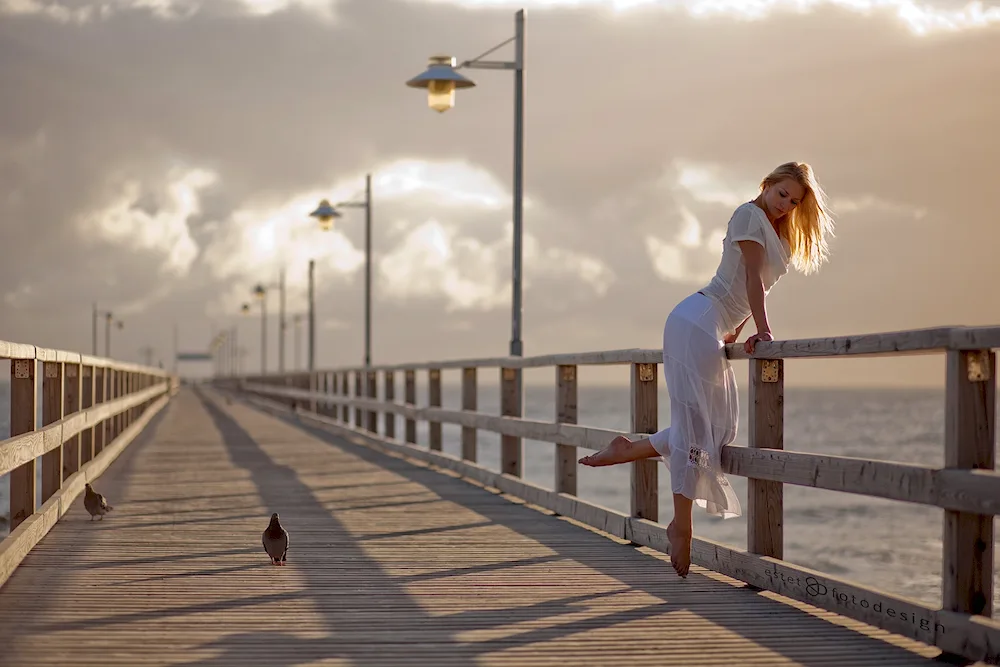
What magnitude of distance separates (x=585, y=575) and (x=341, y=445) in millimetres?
12827

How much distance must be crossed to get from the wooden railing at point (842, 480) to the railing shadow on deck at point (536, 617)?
0.45 feet

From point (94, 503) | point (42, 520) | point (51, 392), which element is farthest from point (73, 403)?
point (42, 520)

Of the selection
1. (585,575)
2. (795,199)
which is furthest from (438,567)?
(795,199)

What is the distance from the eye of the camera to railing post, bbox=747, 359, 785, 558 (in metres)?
5.77

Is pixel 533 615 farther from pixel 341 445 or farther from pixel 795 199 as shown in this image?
pixel 341 445

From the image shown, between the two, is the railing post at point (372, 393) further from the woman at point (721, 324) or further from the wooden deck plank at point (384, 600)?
the woman at point (721, 324)

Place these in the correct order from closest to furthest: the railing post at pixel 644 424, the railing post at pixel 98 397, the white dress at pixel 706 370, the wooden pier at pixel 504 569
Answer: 1. the wooden pier at pixel 504 569
2. the white dress at pixel 706 370
3. the railing post at pixel 644 424
4. the railing post at pixel 98 397

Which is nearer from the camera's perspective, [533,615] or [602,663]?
[602,663]

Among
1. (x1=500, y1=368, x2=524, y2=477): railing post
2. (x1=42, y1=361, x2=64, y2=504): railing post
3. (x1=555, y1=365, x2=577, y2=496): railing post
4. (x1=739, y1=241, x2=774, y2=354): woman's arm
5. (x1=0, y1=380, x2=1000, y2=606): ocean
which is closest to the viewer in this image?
(x1=739, y1=241, x2=774, y2=354): woman's arm

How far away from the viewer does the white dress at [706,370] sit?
5.71 meters

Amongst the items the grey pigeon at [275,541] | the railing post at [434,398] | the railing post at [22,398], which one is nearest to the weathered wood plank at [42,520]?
the railing post at [22,398]

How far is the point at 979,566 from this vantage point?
14.3 ft

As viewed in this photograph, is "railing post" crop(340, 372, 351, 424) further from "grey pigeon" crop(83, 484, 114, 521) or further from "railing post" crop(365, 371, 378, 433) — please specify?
"grey pigeon" crop(83, 484, 114, 521)

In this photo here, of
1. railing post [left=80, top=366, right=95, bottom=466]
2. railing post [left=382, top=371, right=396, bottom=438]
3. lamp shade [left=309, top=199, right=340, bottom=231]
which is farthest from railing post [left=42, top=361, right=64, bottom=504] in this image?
lamp shade [left=309, top=199, right=340, bottom=231]
